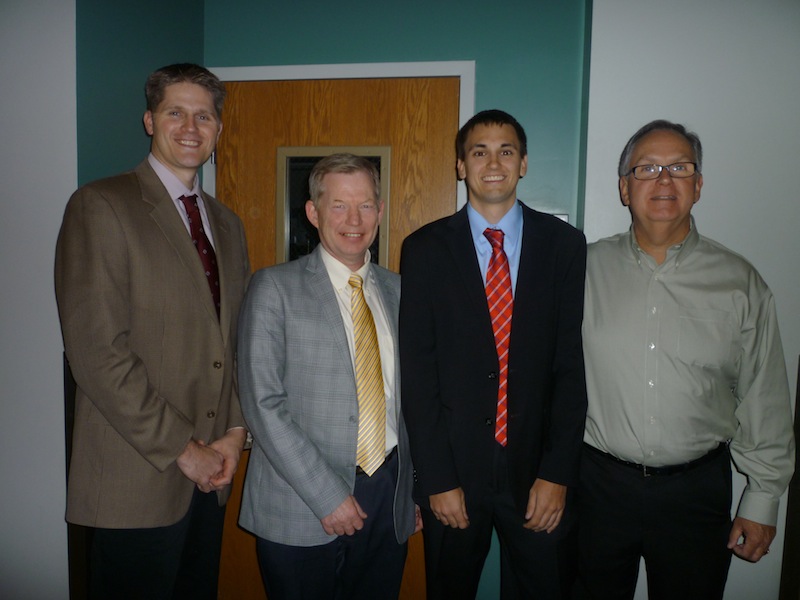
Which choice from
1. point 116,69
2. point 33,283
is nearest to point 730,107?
point 116,69

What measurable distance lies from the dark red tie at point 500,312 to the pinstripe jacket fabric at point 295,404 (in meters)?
0.46

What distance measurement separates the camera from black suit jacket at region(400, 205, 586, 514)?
1.47 m

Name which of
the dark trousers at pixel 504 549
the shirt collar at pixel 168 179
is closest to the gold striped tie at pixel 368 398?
the dark trousers at pixel 504 549

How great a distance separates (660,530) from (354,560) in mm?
993

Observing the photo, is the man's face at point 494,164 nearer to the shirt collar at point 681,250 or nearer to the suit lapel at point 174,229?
the shirt collar at point 681,250

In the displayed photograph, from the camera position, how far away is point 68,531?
1815 mm

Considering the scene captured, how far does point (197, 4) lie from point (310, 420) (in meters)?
2.26

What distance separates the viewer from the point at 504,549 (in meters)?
1.60

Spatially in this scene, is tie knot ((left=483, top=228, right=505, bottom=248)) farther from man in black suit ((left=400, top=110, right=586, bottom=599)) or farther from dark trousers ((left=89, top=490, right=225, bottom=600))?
dark trousers ((left=89, top=490, right=225, bottom=600))

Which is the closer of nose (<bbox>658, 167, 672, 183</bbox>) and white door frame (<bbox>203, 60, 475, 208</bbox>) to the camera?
nose (<bbox>658, 167, 672, 183</bbox>)

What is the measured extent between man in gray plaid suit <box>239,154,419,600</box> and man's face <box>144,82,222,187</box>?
0.40 m

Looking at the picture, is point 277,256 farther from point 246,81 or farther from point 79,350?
point 79,350

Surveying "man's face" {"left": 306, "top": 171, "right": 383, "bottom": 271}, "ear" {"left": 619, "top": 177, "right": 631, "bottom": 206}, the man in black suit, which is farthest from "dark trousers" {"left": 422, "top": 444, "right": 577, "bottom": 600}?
"ear" {"left": 619, "top": 177, "right": 631, "bottom": 206}

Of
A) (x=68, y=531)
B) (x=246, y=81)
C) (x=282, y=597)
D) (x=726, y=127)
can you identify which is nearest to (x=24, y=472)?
(x=68, y=531)
